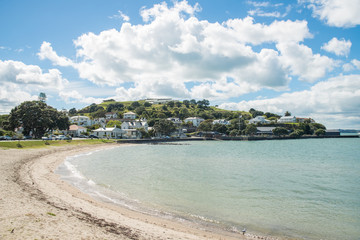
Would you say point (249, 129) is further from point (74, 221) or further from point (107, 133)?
point (74, 221)

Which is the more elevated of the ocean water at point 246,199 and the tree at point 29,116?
the tree at point 29,116

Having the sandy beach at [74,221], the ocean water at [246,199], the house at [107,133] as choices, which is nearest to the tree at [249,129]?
the house at [107,133]

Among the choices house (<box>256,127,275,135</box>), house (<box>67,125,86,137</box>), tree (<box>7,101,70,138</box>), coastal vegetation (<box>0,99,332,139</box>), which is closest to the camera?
tree (<box>7,101,70,138</box>)

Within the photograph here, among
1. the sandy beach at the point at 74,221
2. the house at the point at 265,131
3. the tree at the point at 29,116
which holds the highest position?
the tree at the point at 29,116

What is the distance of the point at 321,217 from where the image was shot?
44.1ft

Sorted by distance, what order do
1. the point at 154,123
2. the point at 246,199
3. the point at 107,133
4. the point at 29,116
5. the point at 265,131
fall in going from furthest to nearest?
the point at 265,131 → the point at 154,123 → the point at 107,133 → the point at 29,116 → the point at 246,199

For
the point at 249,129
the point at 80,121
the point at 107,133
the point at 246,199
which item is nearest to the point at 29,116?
the point at 107,133

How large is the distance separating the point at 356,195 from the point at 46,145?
5116 centimetres

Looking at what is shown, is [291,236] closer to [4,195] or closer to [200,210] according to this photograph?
[200,210]

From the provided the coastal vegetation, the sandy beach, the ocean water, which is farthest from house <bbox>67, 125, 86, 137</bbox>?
the sandy beach

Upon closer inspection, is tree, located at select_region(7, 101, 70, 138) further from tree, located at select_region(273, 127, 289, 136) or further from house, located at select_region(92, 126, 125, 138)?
tree, located at select_region(273, 127, 289, 136)

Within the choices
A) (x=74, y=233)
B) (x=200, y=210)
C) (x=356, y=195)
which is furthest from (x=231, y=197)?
(x=74, y=233)

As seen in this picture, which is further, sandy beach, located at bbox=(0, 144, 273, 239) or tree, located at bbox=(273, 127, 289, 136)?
tree, located at bbox=(273, 127, 289, 136)

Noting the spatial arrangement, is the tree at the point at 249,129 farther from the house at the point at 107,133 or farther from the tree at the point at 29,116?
the tree at the point at 29,116
